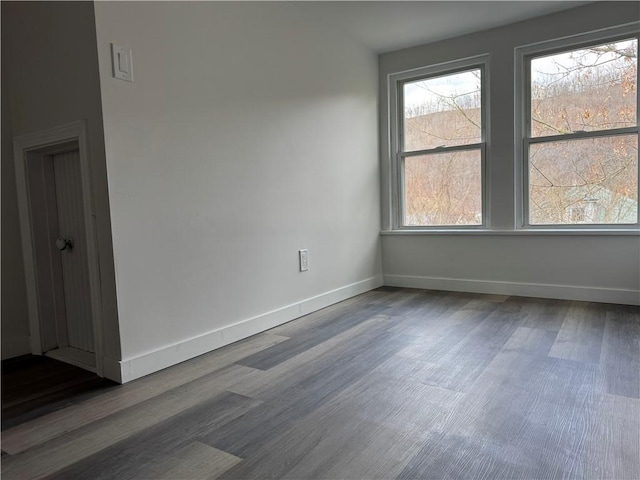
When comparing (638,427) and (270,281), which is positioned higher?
(270,281)

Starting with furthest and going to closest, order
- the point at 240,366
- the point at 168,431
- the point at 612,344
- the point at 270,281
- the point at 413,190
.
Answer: the point at 413,190 → the point at 270,281 → the point at 612,344 → the point at 240,366 → the point at 168,431

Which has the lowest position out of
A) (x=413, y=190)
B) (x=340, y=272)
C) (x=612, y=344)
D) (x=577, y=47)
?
(x=612, y=344)

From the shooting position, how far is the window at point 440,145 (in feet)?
12.4

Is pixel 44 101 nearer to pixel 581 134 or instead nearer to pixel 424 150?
pixel 424 150

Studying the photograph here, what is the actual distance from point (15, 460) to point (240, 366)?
3.23 feet

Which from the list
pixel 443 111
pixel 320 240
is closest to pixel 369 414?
pixel 320 240

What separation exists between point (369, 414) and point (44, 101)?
230 centimetres

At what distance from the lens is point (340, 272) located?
3.62 m

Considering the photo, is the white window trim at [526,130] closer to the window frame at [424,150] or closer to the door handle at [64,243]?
the window frame at [424,150]

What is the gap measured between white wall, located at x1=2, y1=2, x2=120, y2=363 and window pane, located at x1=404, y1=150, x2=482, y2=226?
9.64 feet

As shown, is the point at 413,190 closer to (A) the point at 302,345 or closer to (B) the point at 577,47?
(B) the point at 577,47

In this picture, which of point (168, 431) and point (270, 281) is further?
point (270, 281)

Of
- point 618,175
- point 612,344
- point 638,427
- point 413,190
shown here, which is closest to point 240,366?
point 638,427

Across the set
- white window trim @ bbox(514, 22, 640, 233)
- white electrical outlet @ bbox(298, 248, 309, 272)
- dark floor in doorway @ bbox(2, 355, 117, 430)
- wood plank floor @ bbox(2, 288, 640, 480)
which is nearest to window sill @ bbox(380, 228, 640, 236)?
white window trim @ bbox(514, 22, 640, 233)
